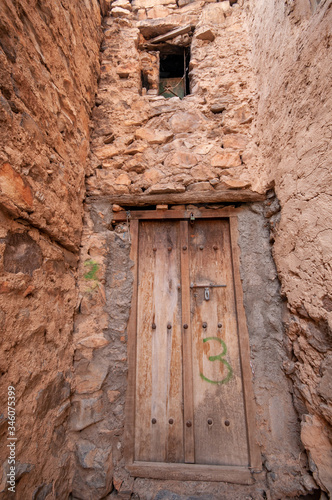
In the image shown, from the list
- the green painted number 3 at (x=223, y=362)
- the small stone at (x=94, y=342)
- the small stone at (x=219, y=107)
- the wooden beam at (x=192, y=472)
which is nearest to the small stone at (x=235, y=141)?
the small stone at (x=219, y=107)

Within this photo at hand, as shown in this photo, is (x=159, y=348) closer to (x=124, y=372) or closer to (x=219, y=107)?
(x=124, y=372)

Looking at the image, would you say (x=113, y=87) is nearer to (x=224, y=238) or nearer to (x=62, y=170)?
(x=62, y=170)

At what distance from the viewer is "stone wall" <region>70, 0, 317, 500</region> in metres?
1.45

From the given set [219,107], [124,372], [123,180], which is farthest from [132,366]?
[219,107]

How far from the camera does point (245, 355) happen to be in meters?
1.61

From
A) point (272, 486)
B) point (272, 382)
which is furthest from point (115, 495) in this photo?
point (272, 382)

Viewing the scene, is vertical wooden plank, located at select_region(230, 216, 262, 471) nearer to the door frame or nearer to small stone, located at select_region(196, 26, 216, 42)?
the door frame

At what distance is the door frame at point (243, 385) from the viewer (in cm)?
147

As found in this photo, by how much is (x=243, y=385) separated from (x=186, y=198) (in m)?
1.35

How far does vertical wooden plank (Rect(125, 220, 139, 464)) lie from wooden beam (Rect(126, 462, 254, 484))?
0.31ft

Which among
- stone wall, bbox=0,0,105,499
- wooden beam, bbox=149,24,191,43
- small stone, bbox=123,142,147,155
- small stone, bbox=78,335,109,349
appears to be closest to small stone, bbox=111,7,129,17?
wooden beam, bbox=149,24,191,43

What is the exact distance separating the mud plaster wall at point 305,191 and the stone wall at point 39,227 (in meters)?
1.39

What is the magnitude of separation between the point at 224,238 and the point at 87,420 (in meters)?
1.53

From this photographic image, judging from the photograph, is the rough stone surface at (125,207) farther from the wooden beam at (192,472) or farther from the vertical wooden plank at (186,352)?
the vertical wooden plank at (186,352)
